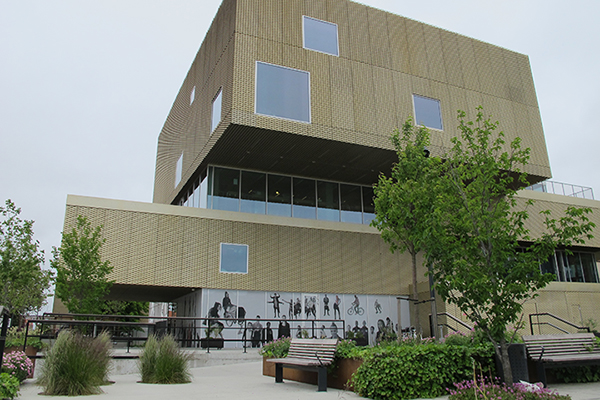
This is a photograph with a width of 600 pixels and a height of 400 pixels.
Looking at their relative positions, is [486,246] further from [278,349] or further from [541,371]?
[278,349]

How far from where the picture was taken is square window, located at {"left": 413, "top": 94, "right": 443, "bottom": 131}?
24.4 m

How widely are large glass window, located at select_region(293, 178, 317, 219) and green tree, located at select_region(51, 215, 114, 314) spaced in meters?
9.72

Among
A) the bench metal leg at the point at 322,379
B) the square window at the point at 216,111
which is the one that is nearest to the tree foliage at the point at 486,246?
the bench metal leg at the point at 322,379

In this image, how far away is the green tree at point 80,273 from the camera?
18922mm

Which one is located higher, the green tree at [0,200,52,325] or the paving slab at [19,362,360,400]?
the green tree at [0,200,52,325]

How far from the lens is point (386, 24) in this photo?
2497 cm

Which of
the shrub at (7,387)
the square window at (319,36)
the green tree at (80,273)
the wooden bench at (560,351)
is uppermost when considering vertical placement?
the square window at (319,36)

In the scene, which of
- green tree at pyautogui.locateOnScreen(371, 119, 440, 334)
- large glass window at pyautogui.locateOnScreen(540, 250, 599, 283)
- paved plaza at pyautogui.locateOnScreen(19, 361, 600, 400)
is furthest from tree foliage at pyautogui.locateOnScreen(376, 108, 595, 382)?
large glass window at pyautogui.locateOnScreen(540, 250, 599, 283)

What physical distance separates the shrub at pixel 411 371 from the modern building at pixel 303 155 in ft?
44.6

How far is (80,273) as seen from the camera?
19.2 m

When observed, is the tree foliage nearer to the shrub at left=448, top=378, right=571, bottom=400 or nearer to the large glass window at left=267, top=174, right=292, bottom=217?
the shrub at left=448, top=378, right=571, bottom=400

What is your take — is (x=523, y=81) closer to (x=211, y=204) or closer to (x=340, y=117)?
(x=340, y=117)

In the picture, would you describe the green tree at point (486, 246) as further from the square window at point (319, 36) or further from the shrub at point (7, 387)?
the square window at point (319, 36)

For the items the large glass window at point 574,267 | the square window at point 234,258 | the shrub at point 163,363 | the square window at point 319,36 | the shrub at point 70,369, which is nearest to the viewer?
the shrub at point 70,369
